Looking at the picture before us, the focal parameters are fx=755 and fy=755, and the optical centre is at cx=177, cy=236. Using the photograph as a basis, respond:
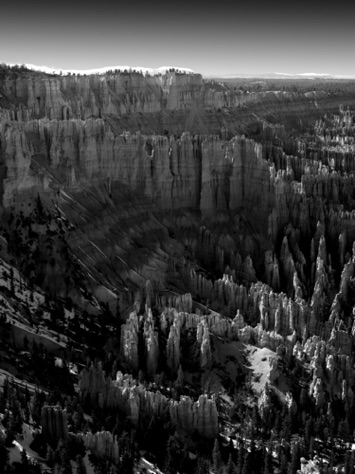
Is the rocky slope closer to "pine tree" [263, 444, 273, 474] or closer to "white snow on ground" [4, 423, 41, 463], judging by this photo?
"white snow on ground" [4, 423, 41, 463]

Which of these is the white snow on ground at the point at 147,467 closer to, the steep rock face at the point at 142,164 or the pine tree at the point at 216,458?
the pine tree at the point at 216,458

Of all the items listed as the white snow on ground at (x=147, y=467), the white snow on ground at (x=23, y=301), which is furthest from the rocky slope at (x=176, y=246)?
the white snow on ground at (x=23, y=301)

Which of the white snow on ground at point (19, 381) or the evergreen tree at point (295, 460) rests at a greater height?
the white snow on ground at point (19, 381)

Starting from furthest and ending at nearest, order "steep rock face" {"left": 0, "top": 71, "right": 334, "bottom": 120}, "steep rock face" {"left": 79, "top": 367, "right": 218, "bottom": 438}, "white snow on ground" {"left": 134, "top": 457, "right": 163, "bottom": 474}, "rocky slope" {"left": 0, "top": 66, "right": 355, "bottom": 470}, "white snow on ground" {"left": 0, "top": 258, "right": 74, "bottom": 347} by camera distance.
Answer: "steep rock face" {"left": 0, "top": 71, "right": 334, "bottom": 120}
"white snow on ground" {"left": 0, "top": 258, "right": 74, "bottom": 347}
"rocky slope" {"left": 0, "top": 66, "right": 355, "bottom": 470}
"steep rock face" {"left": 79, "top": 367, "right": 218, "bottom": 438}
"white snow on ground" {"left": 134, "top": 457, "right": 163, "bottom": 474}

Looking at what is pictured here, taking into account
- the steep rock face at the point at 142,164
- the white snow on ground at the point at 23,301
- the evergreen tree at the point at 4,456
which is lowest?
the evergreen tree at the point at 4,456

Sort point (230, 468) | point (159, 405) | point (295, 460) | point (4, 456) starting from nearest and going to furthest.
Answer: point (4, 456) → point (230, 468) → point (295, 460) → point (159, 405)

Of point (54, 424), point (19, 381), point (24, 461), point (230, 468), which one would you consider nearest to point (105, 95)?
point (19, 381)

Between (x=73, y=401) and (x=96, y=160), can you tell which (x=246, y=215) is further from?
(x=73, y=401)

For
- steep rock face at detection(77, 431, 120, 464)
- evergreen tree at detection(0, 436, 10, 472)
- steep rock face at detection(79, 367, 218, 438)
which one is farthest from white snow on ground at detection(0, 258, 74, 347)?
evergreen tree at detection(0, 436, 10, 472)

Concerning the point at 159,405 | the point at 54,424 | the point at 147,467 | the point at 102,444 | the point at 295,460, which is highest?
the point at 54,424

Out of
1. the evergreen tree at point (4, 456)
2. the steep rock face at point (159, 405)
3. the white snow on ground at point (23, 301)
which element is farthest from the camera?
the white snow on ground at point (23, 301)


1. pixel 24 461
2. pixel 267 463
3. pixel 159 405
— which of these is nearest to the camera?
pixel 24 461

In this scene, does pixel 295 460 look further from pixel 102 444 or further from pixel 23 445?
pixel 23 445
